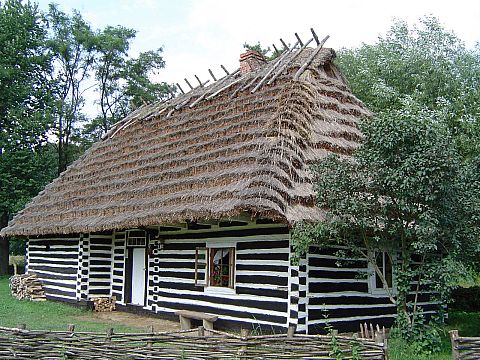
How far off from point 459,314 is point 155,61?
24.3 metres

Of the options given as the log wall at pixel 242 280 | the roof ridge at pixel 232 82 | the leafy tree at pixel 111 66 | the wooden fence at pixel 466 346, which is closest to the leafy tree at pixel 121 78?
the leafy tree at pixel 111 66

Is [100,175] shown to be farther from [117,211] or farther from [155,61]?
[155,61]

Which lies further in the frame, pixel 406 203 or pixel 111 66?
pixel 111 66

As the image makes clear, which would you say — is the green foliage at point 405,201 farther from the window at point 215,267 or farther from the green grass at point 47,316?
the green grass at point 47,316

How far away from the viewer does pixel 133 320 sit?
13883 millimetres

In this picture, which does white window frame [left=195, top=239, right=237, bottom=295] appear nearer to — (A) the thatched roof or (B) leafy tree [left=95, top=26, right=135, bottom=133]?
(A) the thatched roof

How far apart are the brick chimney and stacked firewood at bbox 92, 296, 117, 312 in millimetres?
8163

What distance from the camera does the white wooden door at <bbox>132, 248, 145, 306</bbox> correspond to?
15.0 meters

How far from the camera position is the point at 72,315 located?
1470 cm

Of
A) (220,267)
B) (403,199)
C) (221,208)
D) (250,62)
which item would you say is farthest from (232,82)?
(403,199)

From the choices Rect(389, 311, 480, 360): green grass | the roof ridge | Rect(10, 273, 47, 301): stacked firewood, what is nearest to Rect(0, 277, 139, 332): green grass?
Rect(10, 273, 47, 301): stacked firewood

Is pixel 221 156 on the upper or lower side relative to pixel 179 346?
upper

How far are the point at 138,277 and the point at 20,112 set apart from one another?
16.2 meters

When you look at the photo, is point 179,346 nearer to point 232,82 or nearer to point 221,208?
point 221,208
